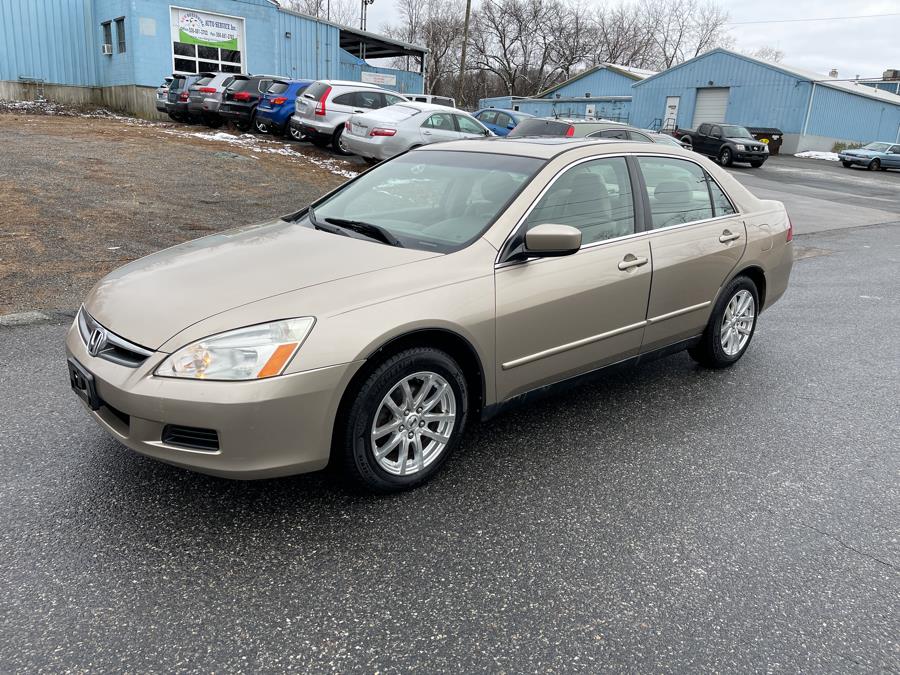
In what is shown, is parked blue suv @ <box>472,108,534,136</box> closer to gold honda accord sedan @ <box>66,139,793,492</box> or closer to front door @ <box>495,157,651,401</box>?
gold honda accord sedan @ <box>66,139,793,492</box>

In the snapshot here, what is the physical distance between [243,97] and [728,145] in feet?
60.0

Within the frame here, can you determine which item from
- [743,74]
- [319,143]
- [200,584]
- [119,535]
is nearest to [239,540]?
[200,584]

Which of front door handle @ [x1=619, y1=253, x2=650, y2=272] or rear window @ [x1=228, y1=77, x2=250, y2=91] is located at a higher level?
rear window @ [x1=228, y1=77, x2=250, y2=91]

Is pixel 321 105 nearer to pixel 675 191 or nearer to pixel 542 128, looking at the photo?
pixel 542 128

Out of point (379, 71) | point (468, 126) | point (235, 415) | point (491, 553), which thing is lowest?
point (491, 553)

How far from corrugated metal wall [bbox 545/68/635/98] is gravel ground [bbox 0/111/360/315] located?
38.8 m

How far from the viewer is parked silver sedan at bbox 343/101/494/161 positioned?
1374 centimetres

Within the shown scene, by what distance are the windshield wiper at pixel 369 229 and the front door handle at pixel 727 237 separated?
92.2 inches

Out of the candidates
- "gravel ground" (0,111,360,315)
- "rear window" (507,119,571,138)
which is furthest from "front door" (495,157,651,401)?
"rear window" (507,119,571,138)

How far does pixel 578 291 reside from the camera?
11.8 ft

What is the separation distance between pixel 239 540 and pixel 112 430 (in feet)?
2.27

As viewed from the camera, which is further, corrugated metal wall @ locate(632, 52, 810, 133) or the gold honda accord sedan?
corrugated metal wall @ locate(632, 52, 810, 133)

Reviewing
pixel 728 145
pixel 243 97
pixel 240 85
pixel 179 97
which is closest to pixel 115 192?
pixel 243 97

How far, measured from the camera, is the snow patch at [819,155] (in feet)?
117
